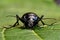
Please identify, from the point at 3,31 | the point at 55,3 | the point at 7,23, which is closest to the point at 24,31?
the point at 3,31

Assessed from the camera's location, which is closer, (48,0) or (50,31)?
(50,31)

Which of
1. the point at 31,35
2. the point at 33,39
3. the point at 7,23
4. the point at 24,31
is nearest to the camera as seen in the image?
the point at 33,39

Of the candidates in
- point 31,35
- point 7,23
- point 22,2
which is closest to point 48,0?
point 22,2

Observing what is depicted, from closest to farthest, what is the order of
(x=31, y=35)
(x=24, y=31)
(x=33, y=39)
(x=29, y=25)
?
1. (x=33, y=39)
2. (x=31, y=35)
3. (x=24, y=31)
4. (x=29, y=25)

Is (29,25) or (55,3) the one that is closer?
(29,25)

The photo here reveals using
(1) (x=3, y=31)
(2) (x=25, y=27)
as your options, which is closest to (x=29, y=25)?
(2) (x=25, y=27)

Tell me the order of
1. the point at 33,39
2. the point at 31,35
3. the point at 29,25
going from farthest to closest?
the point at 29,25
the point at 31,35
the point at 33,39

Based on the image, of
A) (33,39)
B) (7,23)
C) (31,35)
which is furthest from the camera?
(7,23)

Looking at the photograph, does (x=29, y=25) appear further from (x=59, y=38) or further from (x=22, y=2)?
(x=22, y=2)

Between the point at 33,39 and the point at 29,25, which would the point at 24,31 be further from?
the point at 33,39
